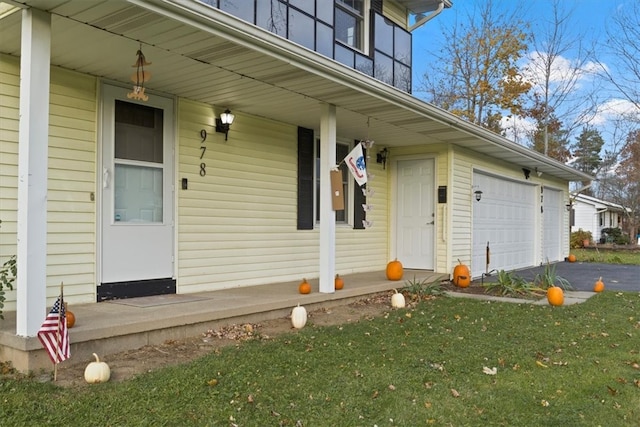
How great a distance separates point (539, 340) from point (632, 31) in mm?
15358

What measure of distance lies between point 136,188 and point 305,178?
283 cm

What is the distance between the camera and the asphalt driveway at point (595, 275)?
8.89 metres

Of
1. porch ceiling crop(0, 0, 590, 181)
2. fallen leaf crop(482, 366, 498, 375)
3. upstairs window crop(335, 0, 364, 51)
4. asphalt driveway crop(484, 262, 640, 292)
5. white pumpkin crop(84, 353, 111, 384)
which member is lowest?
fallen leaf crop(482, 366, 498, 375)

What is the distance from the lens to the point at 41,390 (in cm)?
323

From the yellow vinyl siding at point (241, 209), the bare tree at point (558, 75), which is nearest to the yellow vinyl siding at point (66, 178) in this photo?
the yellow vinyl siding at point (241, 209)

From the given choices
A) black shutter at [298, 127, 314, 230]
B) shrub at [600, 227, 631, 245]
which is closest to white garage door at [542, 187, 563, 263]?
black shutter at [298, 127, 314, 230]

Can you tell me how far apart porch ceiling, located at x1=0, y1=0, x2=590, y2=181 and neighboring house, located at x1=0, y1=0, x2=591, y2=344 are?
0.07ft

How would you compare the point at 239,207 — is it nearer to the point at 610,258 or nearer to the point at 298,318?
the point at 298,318

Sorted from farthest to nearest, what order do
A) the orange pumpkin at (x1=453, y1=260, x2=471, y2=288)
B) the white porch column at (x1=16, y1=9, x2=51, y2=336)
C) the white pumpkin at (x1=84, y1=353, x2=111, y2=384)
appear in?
the orange pumpkin at (x1=453, y1=260, x2=471, y2=288) → the white porch column at (x1=16, y1=9, x2=51, y2=336) → the white pumpkin at (x1=84, y1=353, x2=111, y2=384)

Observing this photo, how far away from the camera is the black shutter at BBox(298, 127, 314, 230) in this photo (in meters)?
7.66

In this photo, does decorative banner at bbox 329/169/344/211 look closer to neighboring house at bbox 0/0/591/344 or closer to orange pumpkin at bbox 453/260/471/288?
neighboring house at bbox 0/0/591/344

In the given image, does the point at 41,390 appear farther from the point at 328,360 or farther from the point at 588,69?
the point at 588,69

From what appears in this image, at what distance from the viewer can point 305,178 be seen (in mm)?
7738

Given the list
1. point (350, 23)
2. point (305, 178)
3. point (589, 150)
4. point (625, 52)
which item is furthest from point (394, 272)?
point (589, 150)
